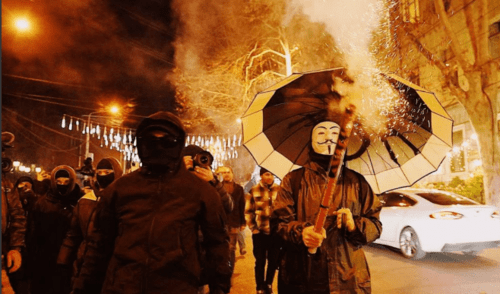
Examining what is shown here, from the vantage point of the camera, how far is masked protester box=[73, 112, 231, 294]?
232 centimetres

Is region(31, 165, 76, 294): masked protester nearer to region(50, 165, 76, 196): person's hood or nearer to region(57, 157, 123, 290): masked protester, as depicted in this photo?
region(50, 165, 76, 196): person's hood

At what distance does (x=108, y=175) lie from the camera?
4.17 metres

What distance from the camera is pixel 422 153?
3.19m

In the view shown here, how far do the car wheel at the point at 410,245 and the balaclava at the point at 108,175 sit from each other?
249 inches

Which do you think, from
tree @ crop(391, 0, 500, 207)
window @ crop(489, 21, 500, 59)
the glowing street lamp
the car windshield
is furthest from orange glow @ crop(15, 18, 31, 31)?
window @ crop(489, 21, 500, 59)

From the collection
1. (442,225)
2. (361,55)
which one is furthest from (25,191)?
(442,225)

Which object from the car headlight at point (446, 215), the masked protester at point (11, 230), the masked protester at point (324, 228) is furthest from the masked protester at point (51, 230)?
the car headlight at point (446, 215)

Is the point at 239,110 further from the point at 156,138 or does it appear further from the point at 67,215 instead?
the point at 156,138

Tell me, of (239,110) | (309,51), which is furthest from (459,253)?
(239,110)

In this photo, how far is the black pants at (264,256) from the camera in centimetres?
571

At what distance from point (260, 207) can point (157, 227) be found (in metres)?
4.02

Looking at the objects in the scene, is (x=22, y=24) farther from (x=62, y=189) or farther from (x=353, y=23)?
(x=353, y=23)

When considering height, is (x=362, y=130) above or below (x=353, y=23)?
below

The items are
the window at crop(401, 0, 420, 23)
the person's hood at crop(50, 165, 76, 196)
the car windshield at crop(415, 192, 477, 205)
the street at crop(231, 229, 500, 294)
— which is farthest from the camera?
the window at crop(401, 0, 420, 23)
